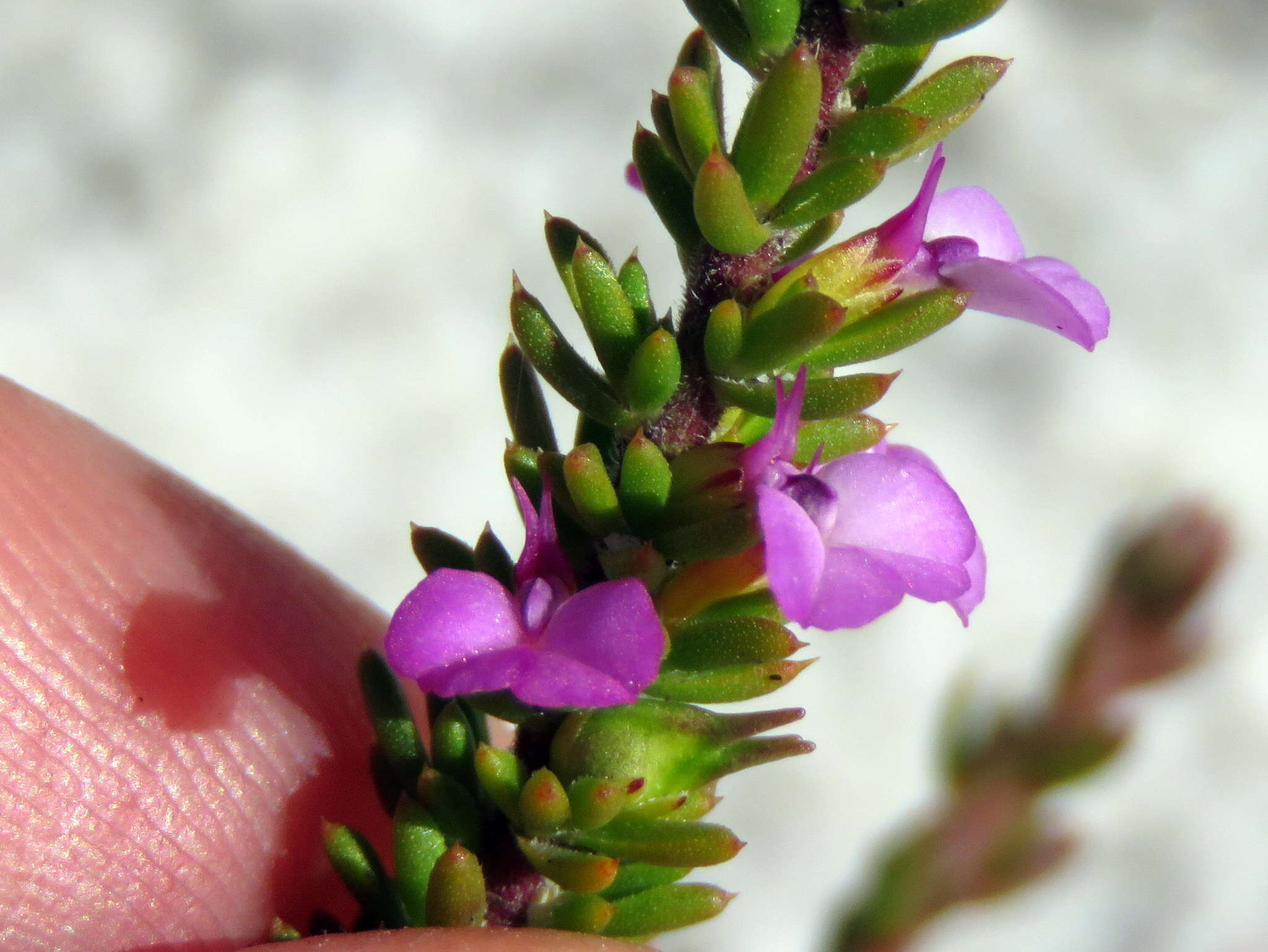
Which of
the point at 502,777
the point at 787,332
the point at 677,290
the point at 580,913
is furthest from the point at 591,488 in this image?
the point at 677,290

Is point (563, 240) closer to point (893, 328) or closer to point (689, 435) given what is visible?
point (689, 435)

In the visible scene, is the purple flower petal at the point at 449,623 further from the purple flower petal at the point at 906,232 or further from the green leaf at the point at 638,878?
the purple flower petal at the point at 906,232

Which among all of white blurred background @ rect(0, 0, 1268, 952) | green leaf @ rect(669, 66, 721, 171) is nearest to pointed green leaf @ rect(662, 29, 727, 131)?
green leaf @ rect(669, 66, 721, 171)

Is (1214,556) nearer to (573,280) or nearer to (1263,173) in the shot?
(573,280)

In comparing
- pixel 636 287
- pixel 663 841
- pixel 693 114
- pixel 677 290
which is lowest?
pixel 663 841

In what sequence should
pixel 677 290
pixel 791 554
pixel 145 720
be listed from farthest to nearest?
pixel 677 290 → pixel 145 720 → pixel 791 554

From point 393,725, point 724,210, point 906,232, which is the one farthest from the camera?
point 393,725

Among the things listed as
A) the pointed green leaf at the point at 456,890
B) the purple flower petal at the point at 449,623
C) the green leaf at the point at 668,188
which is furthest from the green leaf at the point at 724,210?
the pointed green leaf at the point at 456,890

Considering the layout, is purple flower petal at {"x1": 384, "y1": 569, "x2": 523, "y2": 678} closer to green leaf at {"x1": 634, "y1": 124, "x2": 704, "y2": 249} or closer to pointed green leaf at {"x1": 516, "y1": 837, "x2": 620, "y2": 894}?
pointed green leaf at {"x1": 516, "y1": 837, "x2": 620, "y2": 894}
